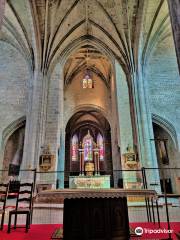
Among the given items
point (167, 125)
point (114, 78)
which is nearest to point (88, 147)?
point (114, 78)

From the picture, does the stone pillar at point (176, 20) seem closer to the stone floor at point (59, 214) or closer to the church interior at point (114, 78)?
the stone floor at point (59, 214)

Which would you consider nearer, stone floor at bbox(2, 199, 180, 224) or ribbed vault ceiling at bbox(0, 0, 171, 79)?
stone floor at bbox(2, 199, 180, 224)

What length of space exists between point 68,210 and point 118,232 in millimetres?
963

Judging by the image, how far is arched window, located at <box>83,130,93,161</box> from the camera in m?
25.5

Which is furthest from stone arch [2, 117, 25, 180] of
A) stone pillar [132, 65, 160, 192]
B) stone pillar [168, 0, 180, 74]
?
stone pillar [168, 0, 180, 74]

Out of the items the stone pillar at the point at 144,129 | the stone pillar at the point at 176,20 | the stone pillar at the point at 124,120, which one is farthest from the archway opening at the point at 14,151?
A: the stone pillar at the point at 176,20

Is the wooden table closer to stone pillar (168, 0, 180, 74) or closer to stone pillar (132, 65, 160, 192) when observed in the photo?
stone pillar (168, 0, 180, 74)

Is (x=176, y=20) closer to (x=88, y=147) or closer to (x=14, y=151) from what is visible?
(x=14, y=151)

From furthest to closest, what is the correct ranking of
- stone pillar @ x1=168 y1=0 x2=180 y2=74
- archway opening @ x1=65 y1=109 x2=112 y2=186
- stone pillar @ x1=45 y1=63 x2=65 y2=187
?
archway opening @ x1=65 y1=109 x2=112 y2=186 → stone pillar @ x1=45 y1=63 x2=65 y2=187 → stone pillar @ x1=168 y1=0 x2=180 y2=74

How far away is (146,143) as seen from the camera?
11.1 metres

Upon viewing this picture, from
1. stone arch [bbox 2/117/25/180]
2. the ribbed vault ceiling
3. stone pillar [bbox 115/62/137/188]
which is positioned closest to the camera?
stone pillar [bbox 115/62/137/188]

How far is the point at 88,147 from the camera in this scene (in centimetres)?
2652

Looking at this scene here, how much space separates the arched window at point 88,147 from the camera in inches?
1005

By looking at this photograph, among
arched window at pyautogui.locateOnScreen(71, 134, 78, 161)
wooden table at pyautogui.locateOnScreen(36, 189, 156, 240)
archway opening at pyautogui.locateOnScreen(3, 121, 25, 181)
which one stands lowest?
wooden table at pyautogui.locateOnScreen(36, 189, 156, 240)
